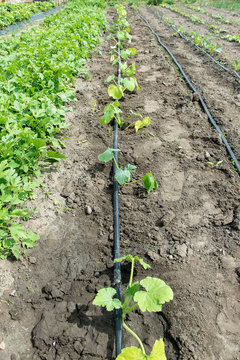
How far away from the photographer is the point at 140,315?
1880 millimetres

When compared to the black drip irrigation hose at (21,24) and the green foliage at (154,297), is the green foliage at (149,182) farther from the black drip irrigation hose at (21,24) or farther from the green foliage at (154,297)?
the black drip irrigation hose at (21,24)

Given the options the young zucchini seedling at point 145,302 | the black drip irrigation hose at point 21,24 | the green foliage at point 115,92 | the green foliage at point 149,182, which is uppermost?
the black drip irrigation hose at point 21,24

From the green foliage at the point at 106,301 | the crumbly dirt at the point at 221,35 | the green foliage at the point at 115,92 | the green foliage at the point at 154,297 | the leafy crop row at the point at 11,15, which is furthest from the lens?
the leafy crop row at the point at 11,15

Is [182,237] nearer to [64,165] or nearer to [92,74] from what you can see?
[64,165]

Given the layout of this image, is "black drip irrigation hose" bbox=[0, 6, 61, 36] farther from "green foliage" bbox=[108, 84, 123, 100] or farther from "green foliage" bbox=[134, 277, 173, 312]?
"green foliage" bbox=[134, 277, 173, 312]

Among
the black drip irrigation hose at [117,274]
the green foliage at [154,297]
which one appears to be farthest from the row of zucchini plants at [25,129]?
the green foliage at [154,297]

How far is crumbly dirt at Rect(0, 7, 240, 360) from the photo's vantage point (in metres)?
1.76

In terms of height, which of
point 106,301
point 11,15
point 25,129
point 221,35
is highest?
point 11,15

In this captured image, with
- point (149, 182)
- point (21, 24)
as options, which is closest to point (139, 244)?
point (149, 182)

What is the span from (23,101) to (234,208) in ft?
9.22

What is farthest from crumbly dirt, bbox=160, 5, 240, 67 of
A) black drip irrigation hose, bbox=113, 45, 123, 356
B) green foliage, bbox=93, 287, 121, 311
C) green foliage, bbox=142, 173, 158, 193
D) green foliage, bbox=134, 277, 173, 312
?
green foliage, bbox=93, 287, 121, 311

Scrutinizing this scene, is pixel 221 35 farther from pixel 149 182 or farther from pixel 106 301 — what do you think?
pixel 106 301

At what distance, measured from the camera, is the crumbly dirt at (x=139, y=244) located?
5.76ft

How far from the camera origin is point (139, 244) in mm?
2371
